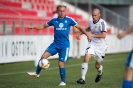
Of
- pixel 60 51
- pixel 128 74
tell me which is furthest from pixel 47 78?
pixel 128 74

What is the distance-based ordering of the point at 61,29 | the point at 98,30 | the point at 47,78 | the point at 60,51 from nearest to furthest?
the point at 61,29 → the point at 60,51 → the point at 98,30 → the point at 47,78

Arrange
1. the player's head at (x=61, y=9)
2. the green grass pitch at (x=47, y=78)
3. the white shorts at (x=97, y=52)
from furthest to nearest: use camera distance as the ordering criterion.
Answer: the white shorts at (x=97, y=52), the green grass pitch at (x=47, y=78), the player's head at (x=61, y=9)

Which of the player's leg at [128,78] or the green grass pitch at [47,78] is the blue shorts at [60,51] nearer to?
the green grass pitch at [47,78]

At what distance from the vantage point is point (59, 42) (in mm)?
14398

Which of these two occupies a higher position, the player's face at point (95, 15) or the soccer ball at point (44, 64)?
the player's face at point (95, 15)

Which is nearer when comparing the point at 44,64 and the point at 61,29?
the point at 44,64

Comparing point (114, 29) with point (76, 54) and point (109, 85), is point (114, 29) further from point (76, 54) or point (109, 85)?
point (109, 85)

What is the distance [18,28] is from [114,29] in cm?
1201

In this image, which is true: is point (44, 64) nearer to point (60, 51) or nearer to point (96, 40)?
point (60, 51)

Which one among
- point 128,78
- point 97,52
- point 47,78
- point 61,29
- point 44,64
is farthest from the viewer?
point 47,78

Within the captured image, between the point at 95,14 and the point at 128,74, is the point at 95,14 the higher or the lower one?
the higher one

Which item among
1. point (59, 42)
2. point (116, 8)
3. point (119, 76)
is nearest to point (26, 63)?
point (119, 76)

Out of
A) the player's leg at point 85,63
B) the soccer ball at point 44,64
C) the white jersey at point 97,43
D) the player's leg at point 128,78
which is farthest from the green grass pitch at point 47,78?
the player's leg at point 128,78

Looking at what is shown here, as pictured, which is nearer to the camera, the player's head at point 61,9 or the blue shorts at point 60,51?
the player's head at point 61,9
